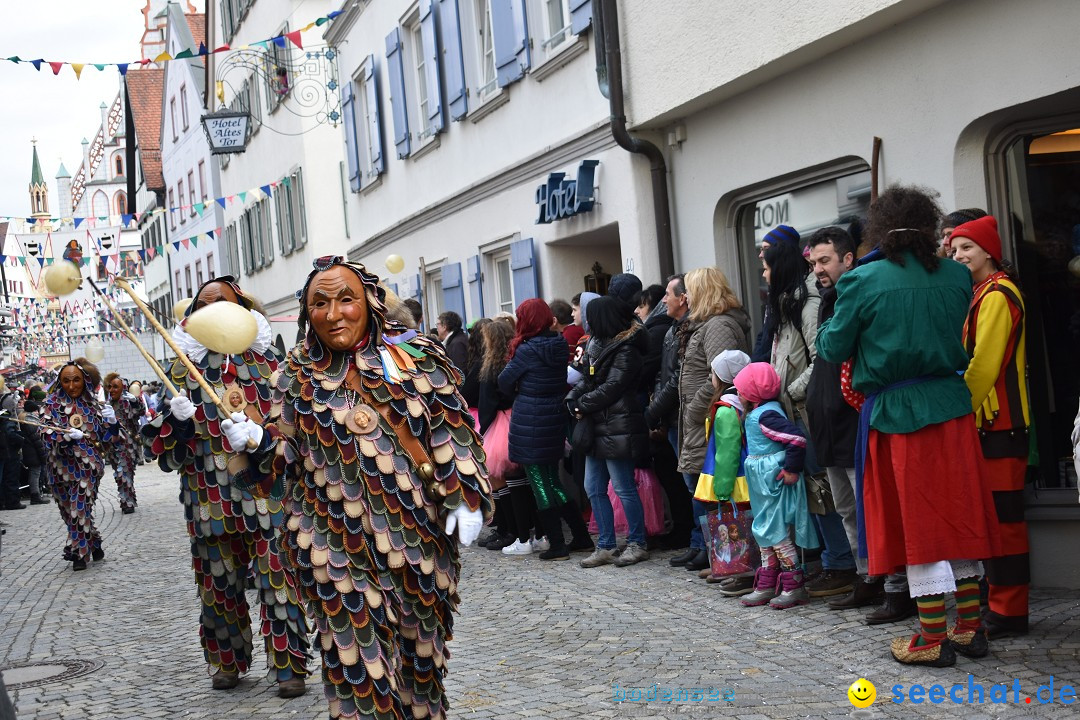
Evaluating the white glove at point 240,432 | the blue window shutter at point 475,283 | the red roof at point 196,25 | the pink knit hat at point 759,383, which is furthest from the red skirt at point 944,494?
the red roof at point 196,25

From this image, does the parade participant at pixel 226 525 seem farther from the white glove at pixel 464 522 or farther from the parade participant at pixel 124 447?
the parade participant at pixel 124 447

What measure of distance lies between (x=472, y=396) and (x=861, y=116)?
13.2 ft

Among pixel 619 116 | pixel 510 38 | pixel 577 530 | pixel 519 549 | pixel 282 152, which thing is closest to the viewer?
pixel 577 530

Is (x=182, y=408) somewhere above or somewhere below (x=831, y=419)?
above

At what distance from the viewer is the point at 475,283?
53.7 ft

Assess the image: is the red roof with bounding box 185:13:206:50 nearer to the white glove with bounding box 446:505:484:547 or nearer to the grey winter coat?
the grey winter coat

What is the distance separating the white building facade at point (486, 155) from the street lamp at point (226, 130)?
2467 millimetres

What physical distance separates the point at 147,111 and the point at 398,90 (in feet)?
130

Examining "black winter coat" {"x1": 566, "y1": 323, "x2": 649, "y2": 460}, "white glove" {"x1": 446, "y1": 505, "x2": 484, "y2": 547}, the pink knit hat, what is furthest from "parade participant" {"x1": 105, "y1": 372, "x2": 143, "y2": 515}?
"white glove" {"x1": 446, "y1": 505, "x2": 484, "y2": 547}

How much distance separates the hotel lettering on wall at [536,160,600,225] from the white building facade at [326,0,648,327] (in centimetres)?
1

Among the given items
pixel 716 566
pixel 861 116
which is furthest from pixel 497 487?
pixel 861 116

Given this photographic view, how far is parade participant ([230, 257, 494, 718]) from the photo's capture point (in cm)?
449

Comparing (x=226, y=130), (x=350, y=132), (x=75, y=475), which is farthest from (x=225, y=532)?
(x=226, y=130)

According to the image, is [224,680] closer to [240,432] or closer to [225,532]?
[225,532]
